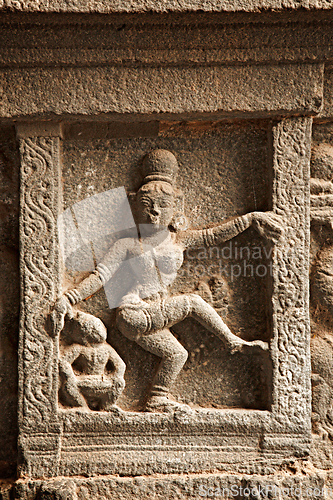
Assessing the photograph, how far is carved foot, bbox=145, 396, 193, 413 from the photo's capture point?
2.60 metres

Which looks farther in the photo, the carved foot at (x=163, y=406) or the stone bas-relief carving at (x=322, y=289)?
the stone bas-relief carving at (x=322, y=289)

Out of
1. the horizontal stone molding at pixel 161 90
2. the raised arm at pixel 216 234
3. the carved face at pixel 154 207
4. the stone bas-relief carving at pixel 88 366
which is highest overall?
the horizontal stone molding at pixel 161 90

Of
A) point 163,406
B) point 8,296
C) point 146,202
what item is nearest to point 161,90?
point 146,202

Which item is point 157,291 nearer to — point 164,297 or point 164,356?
point 164,297

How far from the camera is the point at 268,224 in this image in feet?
8.63

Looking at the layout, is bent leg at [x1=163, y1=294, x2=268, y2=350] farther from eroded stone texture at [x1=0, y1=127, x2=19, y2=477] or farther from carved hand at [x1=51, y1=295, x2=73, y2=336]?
eroded stone texture at [x1=0, y1=127, x2=19, y2=477]

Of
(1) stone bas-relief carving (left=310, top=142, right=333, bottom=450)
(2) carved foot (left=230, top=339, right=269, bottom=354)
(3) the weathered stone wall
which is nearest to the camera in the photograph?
(3) the weathered stone wall

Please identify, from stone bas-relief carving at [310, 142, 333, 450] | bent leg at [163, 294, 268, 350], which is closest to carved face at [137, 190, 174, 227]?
bent leg at [163, 294, 268, 350]

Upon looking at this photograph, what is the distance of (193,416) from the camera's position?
2.61 m

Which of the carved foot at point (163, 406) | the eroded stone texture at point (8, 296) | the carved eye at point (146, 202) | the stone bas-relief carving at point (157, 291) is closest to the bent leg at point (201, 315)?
the stone bas-relief carving at point (157, 291)

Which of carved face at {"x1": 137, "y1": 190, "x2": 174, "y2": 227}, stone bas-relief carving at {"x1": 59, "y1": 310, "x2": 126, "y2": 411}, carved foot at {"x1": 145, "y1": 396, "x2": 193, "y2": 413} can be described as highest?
carved face at {"x1": 137, "y1": 190, "x2": 174, "y2": 227}

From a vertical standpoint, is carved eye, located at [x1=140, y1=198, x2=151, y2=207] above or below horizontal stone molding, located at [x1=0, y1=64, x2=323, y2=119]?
below

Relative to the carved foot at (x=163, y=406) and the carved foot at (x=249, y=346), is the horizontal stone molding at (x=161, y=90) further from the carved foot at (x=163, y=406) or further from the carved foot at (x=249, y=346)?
the carved foot at (x=163, y=406)

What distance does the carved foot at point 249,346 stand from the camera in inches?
103
